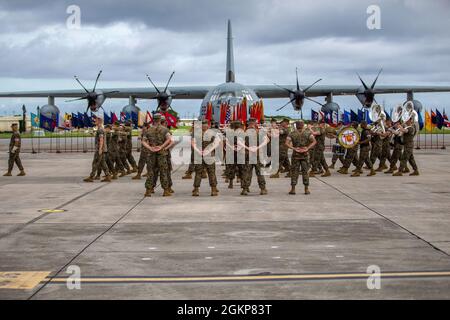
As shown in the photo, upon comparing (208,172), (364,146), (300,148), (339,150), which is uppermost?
(300,148)

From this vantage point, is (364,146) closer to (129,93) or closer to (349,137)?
(349,137)

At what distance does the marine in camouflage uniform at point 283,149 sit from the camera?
22.3 m

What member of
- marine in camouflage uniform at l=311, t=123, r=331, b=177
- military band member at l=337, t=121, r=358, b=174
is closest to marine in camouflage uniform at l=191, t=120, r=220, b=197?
marine in camouflage uniform at l=311, t=123, r=331, b=177

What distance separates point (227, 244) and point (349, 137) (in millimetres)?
13511

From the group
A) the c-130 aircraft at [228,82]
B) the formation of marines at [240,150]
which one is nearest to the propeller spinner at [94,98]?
the c-130 aircraft at [228,82]

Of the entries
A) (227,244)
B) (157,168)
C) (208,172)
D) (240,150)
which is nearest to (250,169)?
(240,150)

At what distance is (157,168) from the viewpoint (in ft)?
55.0

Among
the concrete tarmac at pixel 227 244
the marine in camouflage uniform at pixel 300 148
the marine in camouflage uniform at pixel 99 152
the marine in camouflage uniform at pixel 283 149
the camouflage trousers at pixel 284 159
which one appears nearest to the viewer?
the concrete tarmac at pixel 227 244

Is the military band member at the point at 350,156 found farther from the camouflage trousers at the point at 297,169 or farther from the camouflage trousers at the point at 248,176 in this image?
the camouflage trousers at the point at 248,176

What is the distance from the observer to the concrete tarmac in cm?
717

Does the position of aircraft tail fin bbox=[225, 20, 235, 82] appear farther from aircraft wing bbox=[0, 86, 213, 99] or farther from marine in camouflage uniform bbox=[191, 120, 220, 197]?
marine in camouflage uniform bbox=[191, 120, 220, 197]

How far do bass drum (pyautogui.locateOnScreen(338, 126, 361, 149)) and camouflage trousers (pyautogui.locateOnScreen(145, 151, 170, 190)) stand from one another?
792 centimetres

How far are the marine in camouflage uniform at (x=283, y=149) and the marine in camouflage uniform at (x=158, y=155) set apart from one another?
235 inches
